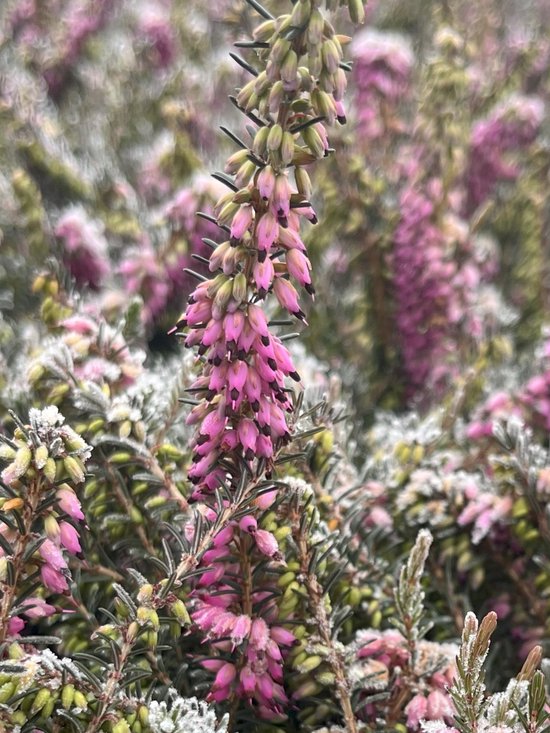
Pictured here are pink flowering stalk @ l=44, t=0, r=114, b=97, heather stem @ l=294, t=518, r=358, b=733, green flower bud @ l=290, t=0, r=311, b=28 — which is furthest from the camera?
pink flowering stalk @ l=44, t=0, r=114, b=97

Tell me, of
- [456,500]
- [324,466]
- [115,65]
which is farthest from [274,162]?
[115,65]

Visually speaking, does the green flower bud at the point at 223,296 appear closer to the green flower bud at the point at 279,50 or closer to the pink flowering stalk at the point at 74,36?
the green flower bud at the point at 279,50

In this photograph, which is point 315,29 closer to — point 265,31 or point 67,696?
point 265,31

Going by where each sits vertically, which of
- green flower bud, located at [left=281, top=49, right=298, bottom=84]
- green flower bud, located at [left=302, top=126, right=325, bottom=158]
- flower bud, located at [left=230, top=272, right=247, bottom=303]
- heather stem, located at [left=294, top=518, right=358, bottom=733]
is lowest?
heather stem, located at [left=294, top=518, right=358, bottom=733]

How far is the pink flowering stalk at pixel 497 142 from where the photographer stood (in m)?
1.64

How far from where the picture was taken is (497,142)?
1.67m

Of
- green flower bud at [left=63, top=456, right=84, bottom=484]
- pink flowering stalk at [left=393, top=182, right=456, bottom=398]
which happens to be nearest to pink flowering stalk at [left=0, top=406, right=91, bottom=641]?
green flower bud at [left=63, top=456, right=84, bottom=484]

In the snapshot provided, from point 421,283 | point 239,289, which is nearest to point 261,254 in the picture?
point 239,289

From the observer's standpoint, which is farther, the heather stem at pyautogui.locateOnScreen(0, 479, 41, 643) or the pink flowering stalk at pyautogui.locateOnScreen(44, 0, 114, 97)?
the pink flowering stalk at pyautogui.locateOnScreen(44, 0, 114, 97)

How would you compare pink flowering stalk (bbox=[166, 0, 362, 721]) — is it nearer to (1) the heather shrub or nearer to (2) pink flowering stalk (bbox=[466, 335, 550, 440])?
(1) the heather shrub

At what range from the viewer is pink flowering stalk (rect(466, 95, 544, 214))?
1.64 meters

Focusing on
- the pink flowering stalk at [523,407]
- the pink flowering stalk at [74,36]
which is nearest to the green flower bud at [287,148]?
the pink flowering stalk at [523,407]

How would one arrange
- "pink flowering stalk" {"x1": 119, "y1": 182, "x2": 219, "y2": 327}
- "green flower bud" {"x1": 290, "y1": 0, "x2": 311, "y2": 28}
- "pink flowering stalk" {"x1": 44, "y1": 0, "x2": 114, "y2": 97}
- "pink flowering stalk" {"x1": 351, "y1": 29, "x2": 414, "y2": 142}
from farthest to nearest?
"pink flowering stalk" {"x1": 44, "y1": 0, "x2": 114, "y2": 97}, "pink flowering stalk" {"x1": 351, "y1": 29, "x2": 414, "y2": 142}, "pink flowering stalk" {"x1": 119, "y1": 182, "x2": 219, "y2": 327}, "green flower bud" {"x1": 290, "y1": 0, "x2": 311, "y2": 28}

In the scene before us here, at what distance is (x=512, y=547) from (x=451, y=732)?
338mm
